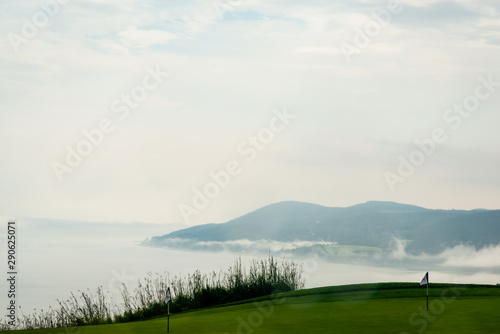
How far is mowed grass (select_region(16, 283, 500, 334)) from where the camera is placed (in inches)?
680

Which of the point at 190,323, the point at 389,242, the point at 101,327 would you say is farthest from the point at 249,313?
the point at 389,242

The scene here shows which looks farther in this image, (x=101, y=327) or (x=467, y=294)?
(x=467, y=294)

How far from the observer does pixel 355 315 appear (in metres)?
19.4

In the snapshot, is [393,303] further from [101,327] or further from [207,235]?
[207,235]

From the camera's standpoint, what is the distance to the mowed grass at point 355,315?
1728cm

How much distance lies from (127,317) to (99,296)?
154 centimetres

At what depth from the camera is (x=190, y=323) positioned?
19531 millimetres

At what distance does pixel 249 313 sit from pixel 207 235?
118611 millimetres

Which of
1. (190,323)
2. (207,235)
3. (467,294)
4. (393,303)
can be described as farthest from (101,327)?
(207,235)

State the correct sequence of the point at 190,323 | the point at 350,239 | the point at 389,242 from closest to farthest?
the point at 190,323, the point at 389,242, the point at 350,239

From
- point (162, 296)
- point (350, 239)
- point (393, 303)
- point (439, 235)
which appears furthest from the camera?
point (439, 235)

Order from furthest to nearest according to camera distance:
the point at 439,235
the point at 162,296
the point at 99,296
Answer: the point at 439,235 < the point at 162,296 < the point at 99,296

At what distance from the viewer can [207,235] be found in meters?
139

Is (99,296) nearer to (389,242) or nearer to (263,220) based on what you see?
(389,242)
